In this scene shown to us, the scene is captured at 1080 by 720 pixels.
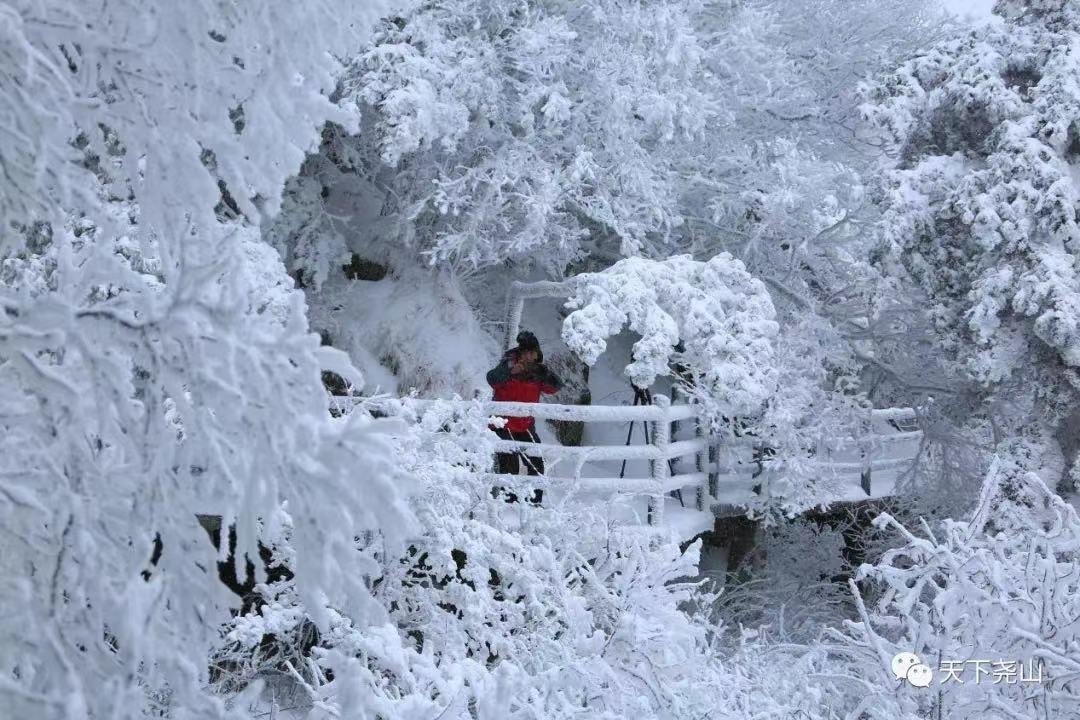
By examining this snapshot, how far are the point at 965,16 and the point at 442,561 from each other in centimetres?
1620

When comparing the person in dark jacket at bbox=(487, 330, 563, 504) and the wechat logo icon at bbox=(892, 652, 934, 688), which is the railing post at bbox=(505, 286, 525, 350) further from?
the wechat logo icon at bbox=(892, 652, 934, 688)

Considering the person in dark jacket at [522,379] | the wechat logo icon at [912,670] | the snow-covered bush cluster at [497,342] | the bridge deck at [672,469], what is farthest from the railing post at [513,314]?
the wechat logo icon at [912,670]

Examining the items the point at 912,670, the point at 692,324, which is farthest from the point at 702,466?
the point at 912,670

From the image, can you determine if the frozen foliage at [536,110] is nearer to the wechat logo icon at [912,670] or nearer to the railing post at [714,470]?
the railing post at [714,470]

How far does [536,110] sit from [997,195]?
5.16m

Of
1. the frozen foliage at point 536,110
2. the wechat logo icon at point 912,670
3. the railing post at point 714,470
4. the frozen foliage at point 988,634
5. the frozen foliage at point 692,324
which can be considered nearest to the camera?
the frozen foliage at point 988,634

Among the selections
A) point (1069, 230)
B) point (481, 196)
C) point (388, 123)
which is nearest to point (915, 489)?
point (1069, 230)

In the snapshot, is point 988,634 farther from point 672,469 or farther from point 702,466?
point 672,469

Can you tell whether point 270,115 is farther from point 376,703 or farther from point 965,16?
point 965,16

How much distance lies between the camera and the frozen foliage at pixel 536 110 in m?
11.9

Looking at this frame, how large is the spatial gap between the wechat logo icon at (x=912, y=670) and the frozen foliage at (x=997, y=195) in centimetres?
603

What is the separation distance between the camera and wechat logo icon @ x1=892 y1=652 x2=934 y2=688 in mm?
5344

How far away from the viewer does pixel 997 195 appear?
1097cm

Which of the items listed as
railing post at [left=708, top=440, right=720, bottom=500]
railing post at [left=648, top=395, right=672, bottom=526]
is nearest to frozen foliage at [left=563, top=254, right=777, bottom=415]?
railing post at [left=648, top=395, right=672, bottom=526]
